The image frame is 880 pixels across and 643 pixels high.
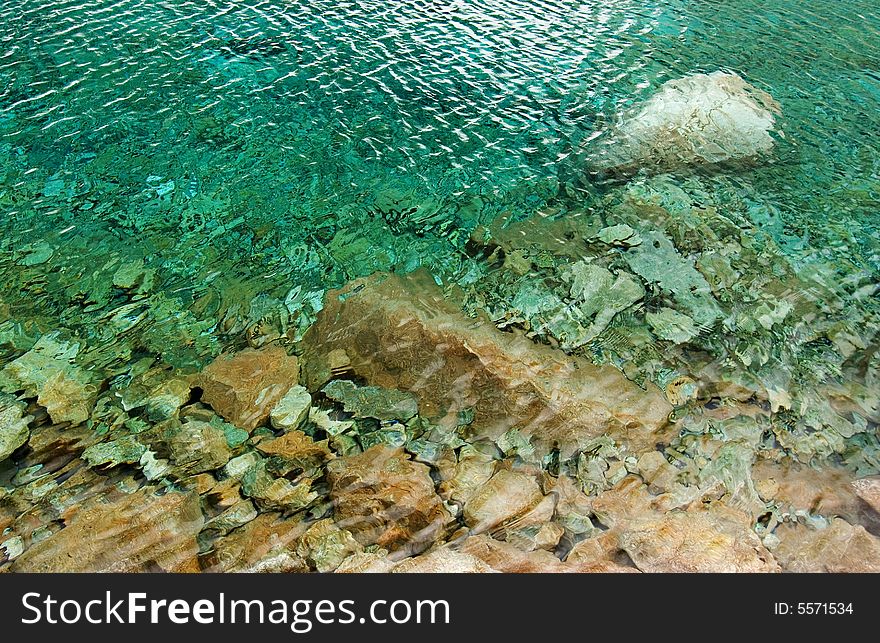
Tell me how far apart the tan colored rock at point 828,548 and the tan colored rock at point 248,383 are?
958cm

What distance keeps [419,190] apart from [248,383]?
853 cm

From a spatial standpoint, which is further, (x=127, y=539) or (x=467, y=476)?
(x=467, y=476)

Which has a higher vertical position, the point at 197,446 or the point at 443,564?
the point at 443,564

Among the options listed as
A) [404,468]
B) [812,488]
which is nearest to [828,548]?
[812,488]

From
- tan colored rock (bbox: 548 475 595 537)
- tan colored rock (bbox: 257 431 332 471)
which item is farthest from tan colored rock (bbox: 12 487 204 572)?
tan colored rock (bbox: 548 475 595 537)

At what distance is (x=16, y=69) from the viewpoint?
68.7 ft

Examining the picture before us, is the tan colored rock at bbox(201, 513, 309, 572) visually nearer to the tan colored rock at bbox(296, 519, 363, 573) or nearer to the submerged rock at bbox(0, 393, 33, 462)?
the tan colored rock at bbox(296, 519, 363, 573)

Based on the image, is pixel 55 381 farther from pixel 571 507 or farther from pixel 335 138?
pixel 335 138

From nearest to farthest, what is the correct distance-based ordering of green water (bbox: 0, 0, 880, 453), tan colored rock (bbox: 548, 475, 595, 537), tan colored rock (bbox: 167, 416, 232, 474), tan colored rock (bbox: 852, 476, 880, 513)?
1. tan colored rock (bbox: 548, 475, 595, 537)
2. tan colored rock (bbox: 852, 476, 880, 513)
3. tan colored rock (bbox: 167, 416, 232, 474)
4. green water (bbox: 0, 0, 880, 453)

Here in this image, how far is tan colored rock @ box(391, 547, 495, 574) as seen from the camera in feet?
28.6

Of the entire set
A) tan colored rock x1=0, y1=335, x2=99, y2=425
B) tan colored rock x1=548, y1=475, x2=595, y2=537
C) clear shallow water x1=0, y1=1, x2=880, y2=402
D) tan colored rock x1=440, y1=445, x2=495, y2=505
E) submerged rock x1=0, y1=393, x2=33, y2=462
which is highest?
clear shallow water x1=0, y1=1, x2=880, y2=402

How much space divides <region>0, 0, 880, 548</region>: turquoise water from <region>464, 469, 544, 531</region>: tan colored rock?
3737 mm

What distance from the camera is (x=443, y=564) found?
8.81 metres

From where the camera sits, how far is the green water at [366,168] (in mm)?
13516
